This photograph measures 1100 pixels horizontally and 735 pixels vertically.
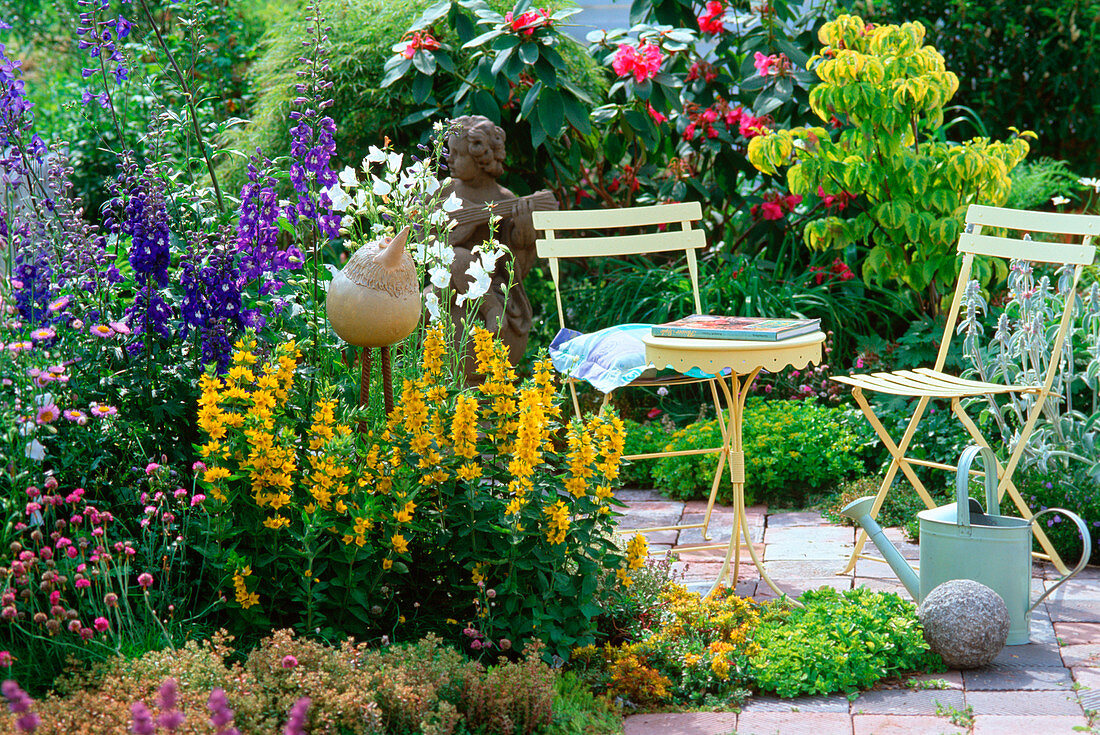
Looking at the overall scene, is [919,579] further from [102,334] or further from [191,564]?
[102,334]

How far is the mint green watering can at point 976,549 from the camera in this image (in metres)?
2.98

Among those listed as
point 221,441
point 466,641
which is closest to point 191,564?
point 221,441

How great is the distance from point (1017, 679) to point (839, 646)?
466 mm

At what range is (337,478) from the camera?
8.57ft

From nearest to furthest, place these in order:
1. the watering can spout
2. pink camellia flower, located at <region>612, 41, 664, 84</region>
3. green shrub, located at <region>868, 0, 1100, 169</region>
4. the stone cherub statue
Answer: the watering can spout
the stone cherub statue
pink camellia flower, located at <region>612, 41, 664, 84</region>
green shrub, located at <region>868, 0, 1100, 169</region>

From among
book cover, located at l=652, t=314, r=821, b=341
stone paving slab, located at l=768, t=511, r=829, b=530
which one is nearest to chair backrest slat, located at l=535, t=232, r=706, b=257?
book cover, located at l=652, t=314, r=821, b=341

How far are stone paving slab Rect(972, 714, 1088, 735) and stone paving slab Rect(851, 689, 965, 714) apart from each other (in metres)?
0.10

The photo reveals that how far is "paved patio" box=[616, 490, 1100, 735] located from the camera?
250 centimetres

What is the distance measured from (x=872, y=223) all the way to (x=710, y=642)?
8.66ft

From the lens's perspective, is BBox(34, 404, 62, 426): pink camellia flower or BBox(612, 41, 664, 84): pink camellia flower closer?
BBox(34, 404, 62, 426): pink camellia flower

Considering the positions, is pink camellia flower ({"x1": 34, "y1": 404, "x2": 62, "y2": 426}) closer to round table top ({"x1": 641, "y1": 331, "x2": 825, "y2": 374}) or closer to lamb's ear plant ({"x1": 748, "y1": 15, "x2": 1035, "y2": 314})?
round table top ({"x1": 641, "y1": 331, "x2": 825, "y2": 374})

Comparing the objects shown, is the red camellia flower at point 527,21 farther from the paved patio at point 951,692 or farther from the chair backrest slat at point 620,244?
the paved patio at point 951,692

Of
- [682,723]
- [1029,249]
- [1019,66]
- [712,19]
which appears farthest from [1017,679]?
[1019,66]

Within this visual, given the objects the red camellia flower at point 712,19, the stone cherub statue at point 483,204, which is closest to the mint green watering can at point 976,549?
the stone cherub statue at point 483,204
